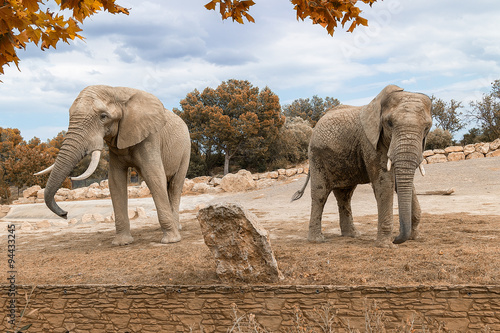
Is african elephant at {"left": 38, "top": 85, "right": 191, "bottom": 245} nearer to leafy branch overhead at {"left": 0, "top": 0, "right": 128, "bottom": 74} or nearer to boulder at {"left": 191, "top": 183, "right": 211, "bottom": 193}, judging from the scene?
leafy branch overhead at {"left": 0, "top": 0, "right": 128, "bottom": 74}

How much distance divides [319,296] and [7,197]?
31974 mm

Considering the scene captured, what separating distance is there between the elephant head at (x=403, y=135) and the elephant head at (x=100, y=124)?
428 cm

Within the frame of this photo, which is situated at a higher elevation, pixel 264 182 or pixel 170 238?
pixel 264 182

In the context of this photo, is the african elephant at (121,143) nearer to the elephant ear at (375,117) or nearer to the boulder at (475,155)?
the elephant ear at (375,117)

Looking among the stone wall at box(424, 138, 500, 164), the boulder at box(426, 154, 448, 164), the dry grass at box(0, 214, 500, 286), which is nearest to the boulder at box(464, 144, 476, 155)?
the stone wall at box(424, 138, 500, 164)

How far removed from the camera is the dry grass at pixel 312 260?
220 inches

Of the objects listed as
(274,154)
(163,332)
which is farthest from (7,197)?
(163,332)

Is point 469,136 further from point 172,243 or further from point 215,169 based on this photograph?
point 172,243

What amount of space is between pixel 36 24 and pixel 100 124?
15.6 ft

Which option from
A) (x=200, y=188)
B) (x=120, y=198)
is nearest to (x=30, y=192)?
(x=200, y=188)

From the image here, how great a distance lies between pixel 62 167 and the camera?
752 cm

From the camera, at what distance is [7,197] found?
31359 mm

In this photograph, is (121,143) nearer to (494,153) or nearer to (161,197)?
(161,197)

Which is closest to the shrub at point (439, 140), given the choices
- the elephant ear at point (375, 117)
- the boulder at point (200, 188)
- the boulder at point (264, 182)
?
the boulder at point (264, 182)
